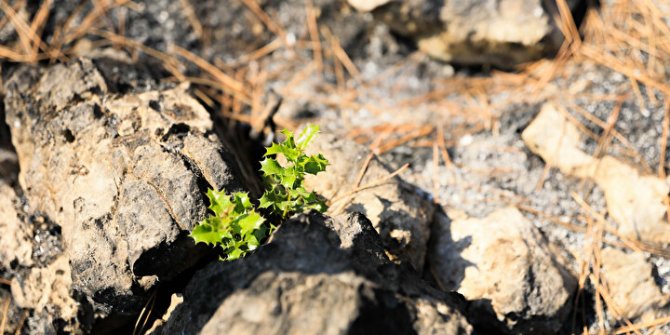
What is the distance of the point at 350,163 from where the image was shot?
3.48 meters

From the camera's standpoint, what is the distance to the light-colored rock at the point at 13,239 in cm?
333

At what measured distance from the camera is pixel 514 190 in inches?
156

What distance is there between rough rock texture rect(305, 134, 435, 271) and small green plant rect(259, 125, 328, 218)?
0.42 metres

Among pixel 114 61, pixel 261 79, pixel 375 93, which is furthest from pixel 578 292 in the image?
pixel 114 61

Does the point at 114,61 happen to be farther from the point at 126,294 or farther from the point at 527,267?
the point at 527,267

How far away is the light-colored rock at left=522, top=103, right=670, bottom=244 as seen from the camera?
3707mm

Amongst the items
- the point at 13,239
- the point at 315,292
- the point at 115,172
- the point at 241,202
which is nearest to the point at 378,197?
the point at 241,202

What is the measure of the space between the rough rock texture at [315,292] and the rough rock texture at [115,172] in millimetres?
281

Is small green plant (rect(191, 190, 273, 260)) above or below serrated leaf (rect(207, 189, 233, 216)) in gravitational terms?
below

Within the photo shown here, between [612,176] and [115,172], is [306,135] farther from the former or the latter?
[612,176]

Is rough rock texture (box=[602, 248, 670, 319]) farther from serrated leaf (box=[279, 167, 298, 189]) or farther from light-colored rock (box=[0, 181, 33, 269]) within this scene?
light-colored rock (box=[0, 181, 33, 269])

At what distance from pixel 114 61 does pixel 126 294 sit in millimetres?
1881

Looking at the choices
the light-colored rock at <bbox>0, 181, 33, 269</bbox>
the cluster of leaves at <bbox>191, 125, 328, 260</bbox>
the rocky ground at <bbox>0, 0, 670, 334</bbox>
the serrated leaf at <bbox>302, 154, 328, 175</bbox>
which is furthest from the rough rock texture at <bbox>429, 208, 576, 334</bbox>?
the light-colored rock at <bbox>0, 181, 33, 269</bbox>

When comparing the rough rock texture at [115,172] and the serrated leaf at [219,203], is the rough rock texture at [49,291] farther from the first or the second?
the serrated leaf at [219,203]
